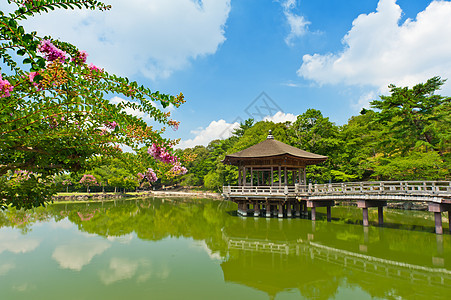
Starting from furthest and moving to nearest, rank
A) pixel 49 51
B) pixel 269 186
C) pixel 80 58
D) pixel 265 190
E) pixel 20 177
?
pixel 265 190 → pixel 269 186 → pixel 20 177 → pixel 80 58 → pixel 49 51

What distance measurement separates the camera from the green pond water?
5.47m

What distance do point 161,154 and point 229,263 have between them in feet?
18.9

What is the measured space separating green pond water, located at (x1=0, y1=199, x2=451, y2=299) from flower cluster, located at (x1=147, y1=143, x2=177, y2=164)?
12.3 feet

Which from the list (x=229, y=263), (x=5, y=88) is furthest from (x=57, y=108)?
(x=229, y=263)

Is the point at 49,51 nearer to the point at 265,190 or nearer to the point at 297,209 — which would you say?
the point at 265,190

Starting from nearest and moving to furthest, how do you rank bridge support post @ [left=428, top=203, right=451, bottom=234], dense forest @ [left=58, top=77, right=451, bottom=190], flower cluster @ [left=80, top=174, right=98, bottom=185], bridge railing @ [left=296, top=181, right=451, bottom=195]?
bridge support post @ [left=428, top=203, right=451, bottom=234]
bridge railing @ [left=296, top=181, right=451, bottom=195]
dense forest @ [left=58, top=77, right=451, bottom=190]
flower cluster @ [left=80, top=174, right=98, bottom=185]

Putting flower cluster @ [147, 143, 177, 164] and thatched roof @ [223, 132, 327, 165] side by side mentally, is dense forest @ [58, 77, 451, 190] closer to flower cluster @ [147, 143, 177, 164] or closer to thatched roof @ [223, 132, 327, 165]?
thatched roof @ [223, 132, 327, 165]

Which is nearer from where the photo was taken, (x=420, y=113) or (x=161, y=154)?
(x=161, y=154)

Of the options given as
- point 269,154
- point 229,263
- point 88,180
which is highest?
point 269,154

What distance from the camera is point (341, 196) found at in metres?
12.8

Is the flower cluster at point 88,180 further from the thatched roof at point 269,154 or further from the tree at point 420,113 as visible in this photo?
the tree at point 420,113

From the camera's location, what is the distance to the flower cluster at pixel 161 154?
2.85 metres

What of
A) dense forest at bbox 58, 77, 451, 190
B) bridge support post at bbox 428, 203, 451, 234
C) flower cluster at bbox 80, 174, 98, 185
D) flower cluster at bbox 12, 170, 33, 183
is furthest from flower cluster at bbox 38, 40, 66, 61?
flower cluster at bbox 80, 174, 98, 185

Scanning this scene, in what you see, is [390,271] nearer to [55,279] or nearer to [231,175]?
[55,279]
